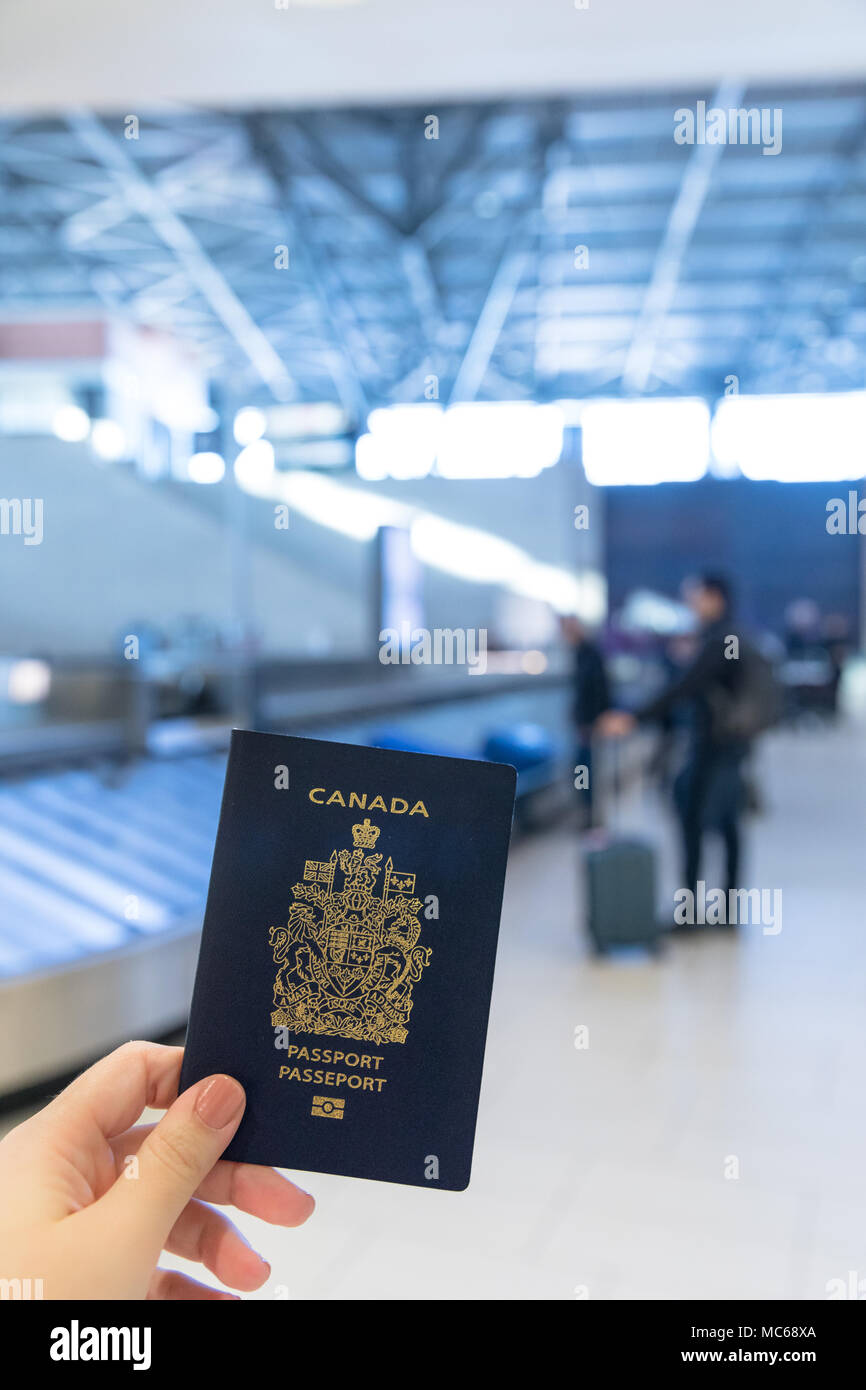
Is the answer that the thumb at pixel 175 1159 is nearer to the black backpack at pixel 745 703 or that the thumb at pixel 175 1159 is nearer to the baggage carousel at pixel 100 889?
the baggage carousel at pixel 100 889

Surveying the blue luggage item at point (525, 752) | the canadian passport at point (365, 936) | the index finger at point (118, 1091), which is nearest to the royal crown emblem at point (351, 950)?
the canadian passport at point (365, 936)

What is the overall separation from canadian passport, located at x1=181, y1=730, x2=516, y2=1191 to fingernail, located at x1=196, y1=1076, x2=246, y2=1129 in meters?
0.03

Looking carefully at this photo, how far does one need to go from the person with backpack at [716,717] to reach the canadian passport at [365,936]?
6.32m

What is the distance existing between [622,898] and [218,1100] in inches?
247

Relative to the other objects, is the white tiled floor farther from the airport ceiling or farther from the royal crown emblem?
the airport ceiling

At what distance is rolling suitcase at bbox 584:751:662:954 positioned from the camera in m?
7.21

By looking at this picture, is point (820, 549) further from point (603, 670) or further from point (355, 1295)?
point (355, 1295)

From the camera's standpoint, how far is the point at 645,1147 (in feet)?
14.5

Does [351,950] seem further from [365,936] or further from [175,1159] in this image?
[175,1159]

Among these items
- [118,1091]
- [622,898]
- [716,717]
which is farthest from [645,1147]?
[716,717]

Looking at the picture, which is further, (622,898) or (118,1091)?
(622,898)

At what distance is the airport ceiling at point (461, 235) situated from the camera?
60.4 feet
